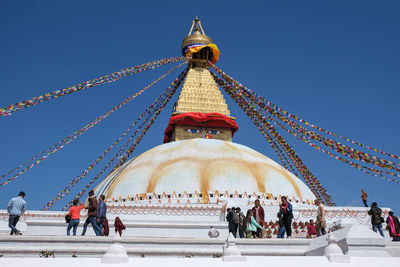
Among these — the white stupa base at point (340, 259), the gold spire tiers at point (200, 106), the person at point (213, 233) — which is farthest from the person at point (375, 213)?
the gold spire tiers at point (200, 106)

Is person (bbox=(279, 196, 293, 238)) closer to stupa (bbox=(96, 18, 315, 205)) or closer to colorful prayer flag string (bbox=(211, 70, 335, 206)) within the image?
stupa (bbox=(96, 18, 315, 205))

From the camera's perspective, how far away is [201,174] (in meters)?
18.1

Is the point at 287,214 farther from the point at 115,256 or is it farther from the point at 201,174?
the point at 201,174

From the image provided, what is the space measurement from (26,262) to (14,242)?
6.86 ft

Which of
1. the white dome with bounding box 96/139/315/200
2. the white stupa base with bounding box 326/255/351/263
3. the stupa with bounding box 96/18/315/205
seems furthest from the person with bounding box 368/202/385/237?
the white dome with bounding box 96/139/315/200

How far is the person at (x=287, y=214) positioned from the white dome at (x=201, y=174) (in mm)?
7476

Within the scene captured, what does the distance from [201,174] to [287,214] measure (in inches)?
330

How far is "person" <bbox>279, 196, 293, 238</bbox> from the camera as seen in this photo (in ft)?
32.2

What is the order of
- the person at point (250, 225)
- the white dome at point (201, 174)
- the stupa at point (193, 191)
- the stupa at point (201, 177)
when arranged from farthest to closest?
1. the white dome at point (201, 174)
2. the stupa at point (201, 177)
3. the stupa at point (193, 191)
4. the person at point (250, 225)

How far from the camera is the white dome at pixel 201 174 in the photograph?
1772cm

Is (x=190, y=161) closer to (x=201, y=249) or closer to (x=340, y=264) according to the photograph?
(x=201, y=249)

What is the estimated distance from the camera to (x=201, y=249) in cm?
800

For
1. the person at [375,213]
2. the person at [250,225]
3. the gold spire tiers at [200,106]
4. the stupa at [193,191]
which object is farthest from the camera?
the gold spire tiers at [200,106]

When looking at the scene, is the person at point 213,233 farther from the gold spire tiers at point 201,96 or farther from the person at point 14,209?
the gold spire tiers at point 201,96
